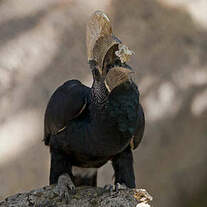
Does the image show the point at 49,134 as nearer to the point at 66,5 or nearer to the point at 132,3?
the point at 66,5

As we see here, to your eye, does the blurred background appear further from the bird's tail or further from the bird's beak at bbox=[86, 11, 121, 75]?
the bird's beak at bbox=[86, 11, 121, 75]

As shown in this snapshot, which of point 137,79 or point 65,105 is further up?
point 137,79

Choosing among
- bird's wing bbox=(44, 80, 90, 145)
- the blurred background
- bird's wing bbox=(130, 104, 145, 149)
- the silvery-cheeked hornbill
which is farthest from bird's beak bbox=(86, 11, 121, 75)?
the blurred background

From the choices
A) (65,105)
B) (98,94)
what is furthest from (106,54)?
(65,105)

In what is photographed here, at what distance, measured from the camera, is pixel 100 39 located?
6.55 ft

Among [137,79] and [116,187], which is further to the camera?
[137,79]

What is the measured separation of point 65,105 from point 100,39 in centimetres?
37

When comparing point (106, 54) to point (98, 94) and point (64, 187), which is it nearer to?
point (98, 94)

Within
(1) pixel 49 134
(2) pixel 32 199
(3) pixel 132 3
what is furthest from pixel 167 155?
(2) pixel 32 199

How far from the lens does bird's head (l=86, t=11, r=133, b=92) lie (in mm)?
1929

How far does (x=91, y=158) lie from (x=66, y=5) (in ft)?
6.28

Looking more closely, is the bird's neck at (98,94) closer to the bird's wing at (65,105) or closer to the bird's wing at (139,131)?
the bird's wing at (65,105)

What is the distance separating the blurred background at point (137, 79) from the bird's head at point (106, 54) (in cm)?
161

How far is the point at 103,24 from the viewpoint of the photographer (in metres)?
1.97
